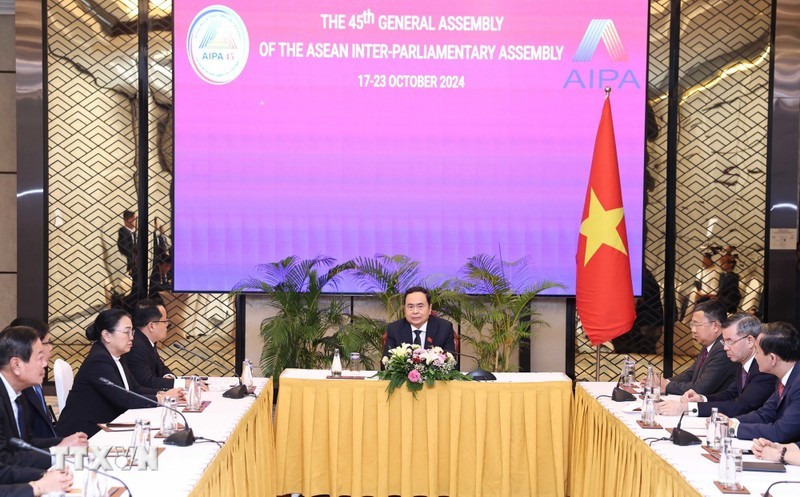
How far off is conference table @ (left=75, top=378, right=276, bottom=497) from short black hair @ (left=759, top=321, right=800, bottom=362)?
232cm

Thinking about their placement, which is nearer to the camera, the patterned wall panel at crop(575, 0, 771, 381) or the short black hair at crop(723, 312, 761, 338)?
the short black hair at crop(723, 312, 761, 338)

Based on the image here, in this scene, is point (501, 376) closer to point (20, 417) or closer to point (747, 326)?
point (747, 326)

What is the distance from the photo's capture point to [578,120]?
22.3 feet

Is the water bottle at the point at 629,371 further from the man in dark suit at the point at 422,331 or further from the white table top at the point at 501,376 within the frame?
the man in dark suit at the point at 422,331

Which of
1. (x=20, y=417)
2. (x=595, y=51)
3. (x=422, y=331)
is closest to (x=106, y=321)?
(x=20, y=417)

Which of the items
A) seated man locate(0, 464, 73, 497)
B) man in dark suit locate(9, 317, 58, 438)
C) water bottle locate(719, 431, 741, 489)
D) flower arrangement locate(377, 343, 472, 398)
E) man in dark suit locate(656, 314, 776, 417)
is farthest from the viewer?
flower arrangement locate(377, 343, 472, 398)

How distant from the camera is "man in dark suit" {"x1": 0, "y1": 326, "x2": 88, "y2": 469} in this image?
3.35 m

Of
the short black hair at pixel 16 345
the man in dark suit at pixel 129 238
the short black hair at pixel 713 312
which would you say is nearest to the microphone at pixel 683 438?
the short black hair at pixel 713 312

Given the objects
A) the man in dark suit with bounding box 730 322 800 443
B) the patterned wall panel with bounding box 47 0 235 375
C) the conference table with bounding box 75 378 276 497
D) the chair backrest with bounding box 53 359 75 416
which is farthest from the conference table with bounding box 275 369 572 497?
the patterned wall panel with bounding box 47 0 235 375

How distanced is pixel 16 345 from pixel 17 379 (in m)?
0.14

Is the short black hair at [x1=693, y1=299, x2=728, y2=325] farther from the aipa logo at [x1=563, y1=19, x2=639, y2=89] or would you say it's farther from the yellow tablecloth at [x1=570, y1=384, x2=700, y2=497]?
the aipa logo at [x1=563, y1=19, x2=639, y2=89]

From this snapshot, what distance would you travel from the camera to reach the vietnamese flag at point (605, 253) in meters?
6.18

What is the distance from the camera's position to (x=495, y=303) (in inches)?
262

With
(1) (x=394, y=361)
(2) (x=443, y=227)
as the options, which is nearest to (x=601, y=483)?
(1) (x=394, y=361)
